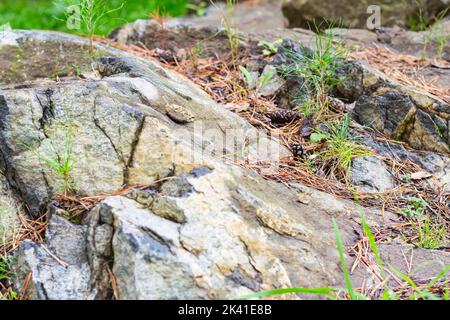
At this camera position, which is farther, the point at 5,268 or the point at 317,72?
the point at 317,72

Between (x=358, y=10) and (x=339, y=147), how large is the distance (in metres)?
2.89

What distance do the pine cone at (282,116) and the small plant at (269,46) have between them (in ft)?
2.65

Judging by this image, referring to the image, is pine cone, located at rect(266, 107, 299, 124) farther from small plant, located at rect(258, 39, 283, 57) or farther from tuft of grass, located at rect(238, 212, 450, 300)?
tuft of grass, located at rect(238, 212, 450, 300)

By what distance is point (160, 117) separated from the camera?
9.79ft

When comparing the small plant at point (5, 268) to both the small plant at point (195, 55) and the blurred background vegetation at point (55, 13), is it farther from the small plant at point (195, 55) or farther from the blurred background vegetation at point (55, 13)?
the blurred background vegetation at point (55, 13)

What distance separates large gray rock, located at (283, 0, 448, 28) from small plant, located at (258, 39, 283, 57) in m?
1.46

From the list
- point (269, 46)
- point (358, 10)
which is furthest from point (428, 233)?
point (358, 10)

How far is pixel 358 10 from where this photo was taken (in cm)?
586

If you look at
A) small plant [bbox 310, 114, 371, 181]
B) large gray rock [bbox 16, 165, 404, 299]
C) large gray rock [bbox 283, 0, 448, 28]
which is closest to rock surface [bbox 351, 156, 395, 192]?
small plant [bbox 310, 114, 371, 181]

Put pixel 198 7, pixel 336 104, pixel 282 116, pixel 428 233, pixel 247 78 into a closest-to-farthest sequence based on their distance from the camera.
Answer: pixel 428 233 < pixel 282 116 < pixel 336 104 < pixel 247 78 < pixel 198 7

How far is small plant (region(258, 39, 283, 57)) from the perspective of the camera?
14.6ft

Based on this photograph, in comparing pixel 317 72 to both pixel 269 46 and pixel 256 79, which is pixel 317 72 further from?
pixel 269 46

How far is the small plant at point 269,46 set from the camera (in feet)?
14.6
